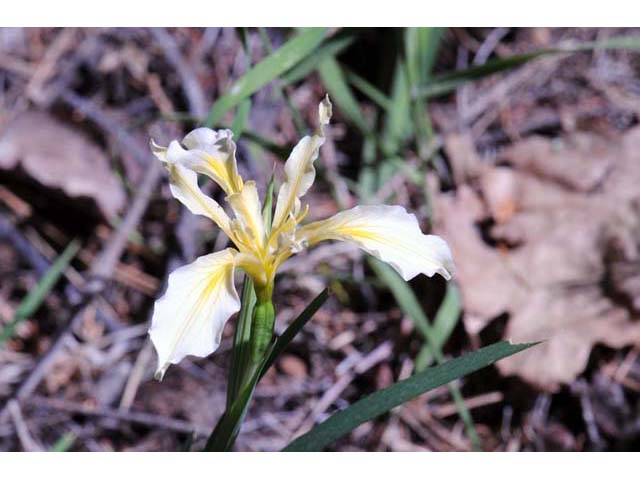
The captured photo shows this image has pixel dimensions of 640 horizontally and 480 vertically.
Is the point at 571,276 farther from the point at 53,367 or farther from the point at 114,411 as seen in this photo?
the point at 53,367

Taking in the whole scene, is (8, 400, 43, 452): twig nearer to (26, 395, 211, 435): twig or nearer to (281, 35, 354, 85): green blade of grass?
(26, 395, 211, 435): twig

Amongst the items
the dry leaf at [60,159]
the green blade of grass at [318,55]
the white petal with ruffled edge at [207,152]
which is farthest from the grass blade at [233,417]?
the dry leaf at [60,159]

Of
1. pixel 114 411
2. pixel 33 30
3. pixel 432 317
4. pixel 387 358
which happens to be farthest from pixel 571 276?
pixel 33 30

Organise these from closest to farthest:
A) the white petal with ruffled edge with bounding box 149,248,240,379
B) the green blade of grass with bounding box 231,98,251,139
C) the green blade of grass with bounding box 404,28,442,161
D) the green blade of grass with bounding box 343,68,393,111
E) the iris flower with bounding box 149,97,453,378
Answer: the white petal with ruffled edge with bounding box 149,248,240,379 → the iris flower with bounding box 149,97,453,378 → the green blade of grass with bounding box 231,98,251,139 → the green blade of grass with bounding box 404,28,442,161 → the green blade of grass with bounding box 343,68,393,111

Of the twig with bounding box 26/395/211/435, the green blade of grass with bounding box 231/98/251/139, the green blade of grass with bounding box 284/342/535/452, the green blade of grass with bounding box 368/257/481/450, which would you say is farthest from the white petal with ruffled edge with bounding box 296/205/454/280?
the twig with bounding box 26/395/211/435

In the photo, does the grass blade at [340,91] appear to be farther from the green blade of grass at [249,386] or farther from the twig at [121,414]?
the green blade of grass at [249,386]
